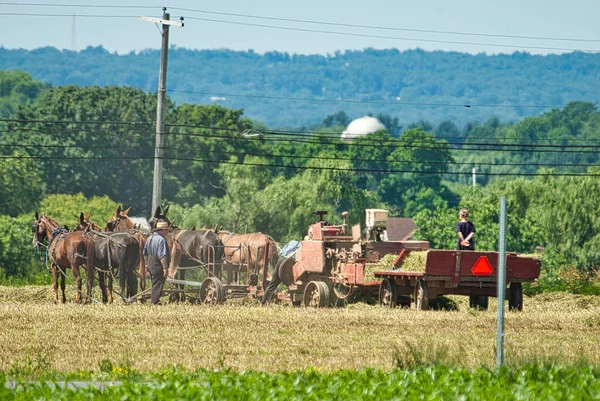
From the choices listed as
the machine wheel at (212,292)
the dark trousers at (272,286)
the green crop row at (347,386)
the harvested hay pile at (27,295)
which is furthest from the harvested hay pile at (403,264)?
the green crop row at (347,386)

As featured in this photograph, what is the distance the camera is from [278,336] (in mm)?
18719

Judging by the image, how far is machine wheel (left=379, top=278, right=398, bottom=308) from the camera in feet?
82.1

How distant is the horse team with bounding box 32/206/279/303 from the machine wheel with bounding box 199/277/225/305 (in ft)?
4.17

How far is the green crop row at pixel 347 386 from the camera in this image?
1147 cm

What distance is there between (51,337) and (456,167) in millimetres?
181885

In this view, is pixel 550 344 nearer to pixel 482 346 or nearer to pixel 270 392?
pixel 482 346

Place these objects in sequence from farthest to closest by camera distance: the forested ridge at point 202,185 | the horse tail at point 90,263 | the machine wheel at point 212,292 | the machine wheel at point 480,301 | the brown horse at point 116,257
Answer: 1. the forested ridge at point 202,185
2. the brown horse at point 116,257
3. the horse tail at point 90,263
4. the machine wheel at point 212,292
5. the machine wheel at point 480,301

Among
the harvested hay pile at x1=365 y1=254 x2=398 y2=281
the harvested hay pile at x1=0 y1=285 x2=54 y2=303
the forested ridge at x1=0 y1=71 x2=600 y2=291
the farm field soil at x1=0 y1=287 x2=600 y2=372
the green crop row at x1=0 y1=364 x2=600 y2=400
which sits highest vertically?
the forested ridge at x1=0 y1=71 x2=600 y2=291

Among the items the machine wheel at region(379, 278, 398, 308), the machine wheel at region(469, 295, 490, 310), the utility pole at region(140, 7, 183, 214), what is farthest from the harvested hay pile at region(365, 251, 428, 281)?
the utility pole at region(140, 7, 183, 214)

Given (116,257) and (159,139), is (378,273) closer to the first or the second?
(116,257)

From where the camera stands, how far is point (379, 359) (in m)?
15.7

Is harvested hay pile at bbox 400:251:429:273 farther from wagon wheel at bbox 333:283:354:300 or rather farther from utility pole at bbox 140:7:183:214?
utility pole at bbox 140:7:183:214

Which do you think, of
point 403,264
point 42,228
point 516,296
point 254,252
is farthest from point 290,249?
point 42,228

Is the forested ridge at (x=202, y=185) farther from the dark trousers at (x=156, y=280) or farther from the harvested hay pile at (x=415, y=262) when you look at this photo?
the harvested hay pile at (x=415, y=262)
